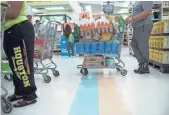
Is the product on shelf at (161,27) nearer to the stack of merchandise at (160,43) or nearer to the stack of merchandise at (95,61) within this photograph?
the stack of merchandise at (160,43)

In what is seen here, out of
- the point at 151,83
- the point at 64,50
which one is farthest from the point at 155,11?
the point at 151,83

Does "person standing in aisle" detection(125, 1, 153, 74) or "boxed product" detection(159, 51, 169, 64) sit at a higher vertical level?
"person standing in aisle" detection(125, 1, 153, 74)

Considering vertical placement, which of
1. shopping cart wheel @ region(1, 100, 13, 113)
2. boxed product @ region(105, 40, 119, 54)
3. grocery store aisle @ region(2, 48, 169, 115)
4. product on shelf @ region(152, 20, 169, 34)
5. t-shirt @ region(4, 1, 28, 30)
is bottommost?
grocery store aisle @ region(2, 48, 169, 115)

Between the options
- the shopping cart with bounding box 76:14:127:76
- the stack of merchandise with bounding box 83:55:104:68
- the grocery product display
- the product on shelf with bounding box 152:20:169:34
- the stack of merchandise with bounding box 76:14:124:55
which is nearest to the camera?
the grocery product display

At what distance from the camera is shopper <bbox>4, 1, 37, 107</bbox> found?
2.36 metres

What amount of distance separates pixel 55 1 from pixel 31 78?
12.1 metres

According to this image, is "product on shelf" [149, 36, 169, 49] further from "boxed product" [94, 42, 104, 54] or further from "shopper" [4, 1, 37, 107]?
"shopper" [4, 1, 37, 107]

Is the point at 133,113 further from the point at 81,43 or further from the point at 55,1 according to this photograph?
the point at 55,1

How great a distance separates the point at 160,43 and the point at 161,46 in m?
0.09

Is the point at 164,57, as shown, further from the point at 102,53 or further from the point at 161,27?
the point at 102,53

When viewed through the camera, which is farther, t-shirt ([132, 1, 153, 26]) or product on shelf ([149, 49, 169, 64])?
product on shelf ([149, 49, 169, 64])

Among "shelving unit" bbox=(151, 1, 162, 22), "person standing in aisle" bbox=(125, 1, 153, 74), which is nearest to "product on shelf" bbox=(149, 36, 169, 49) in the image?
"person standing in aisle" bbox=(125, 1, 153, 74)

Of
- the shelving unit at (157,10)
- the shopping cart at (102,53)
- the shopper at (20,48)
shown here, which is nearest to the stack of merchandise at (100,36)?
the shopping cart at (102,53)

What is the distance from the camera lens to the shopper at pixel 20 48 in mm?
2355
